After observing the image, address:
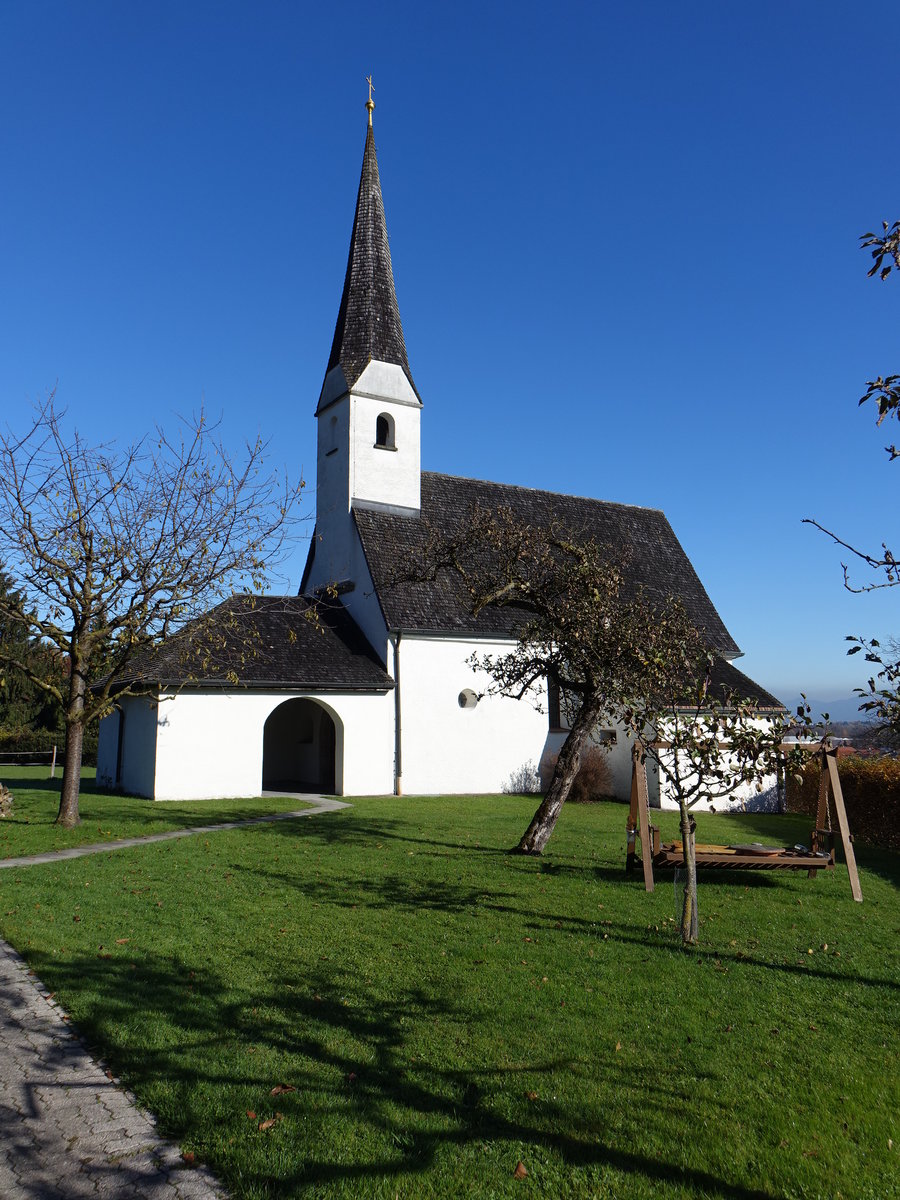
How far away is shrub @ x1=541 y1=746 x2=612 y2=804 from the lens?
82.0 feet

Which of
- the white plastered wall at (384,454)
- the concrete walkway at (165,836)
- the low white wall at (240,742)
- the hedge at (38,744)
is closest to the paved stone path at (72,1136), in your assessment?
the concrete walkway at (165,836)

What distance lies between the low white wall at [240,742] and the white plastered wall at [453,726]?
2.35ft

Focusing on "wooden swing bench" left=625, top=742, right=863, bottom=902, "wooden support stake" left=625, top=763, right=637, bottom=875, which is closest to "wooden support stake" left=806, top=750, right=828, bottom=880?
"wooden swing bench" left=625, top=742, right=863, bottom=902

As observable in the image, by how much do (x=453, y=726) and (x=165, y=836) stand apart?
10.9 metres

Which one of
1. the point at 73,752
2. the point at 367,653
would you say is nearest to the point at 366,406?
the point at 367,653

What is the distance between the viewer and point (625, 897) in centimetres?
1062

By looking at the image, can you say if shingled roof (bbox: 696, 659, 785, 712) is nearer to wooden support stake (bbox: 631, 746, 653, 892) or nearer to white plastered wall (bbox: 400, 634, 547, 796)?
white plastered wall (bbox: 400, 634, 547, 796)

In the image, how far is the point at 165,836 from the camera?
15125 millimetres

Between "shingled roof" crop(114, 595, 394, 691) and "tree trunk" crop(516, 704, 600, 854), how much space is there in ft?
27.2

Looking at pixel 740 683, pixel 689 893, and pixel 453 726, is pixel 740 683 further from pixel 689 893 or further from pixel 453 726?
pixel 689 893

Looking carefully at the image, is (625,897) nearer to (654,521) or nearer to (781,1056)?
(781,1056)

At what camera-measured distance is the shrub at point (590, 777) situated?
82.0ft

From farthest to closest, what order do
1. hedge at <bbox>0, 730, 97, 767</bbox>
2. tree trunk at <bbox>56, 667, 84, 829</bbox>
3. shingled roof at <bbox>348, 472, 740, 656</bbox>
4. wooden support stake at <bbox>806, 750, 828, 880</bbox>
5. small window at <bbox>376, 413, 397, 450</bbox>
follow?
hedge at <bbox>0, 730, 97, 767</bbox> < small window at <bbox>376, 413, 397, 450</bbox> < shingled roof at <bbox>348, 472, 740, 656</bbox> < tree trunk at <bbox>56, 667, 84, 829</bbox> < wooden support stake at <bbox>806, 750, 828, 880</bbox>

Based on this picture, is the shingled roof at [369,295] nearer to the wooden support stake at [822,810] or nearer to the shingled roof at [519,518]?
the shingled roof at [519,518]
